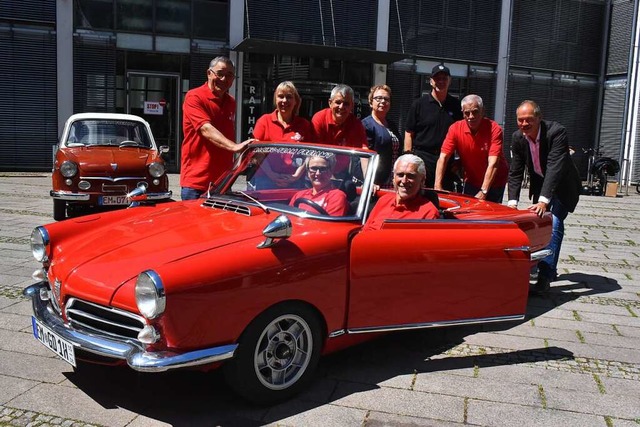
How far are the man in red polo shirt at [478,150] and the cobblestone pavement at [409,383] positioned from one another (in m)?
1.34

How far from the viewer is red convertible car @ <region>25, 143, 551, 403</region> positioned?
3.14 metres

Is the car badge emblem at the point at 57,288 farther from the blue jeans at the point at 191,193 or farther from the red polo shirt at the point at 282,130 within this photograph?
the red polo shirt at the point at 282,130

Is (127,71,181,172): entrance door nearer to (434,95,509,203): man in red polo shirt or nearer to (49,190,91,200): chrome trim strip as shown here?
(49,190,91,200): chrome trim strip

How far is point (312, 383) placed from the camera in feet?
12.8

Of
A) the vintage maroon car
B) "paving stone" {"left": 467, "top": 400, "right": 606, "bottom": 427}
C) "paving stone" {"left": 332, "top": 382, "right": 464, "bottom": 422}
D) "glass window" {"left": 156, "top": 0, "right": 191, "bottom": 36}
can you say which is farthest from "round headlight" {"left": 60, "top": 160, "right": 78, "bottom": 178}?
"glass window" {"left": 156, "top": 0, "right": 191, "bottom": 36}

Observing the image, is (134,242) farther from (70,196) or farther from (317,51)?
(317,51)

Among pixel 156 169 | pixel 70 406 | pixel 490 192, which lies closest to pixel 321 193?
pixel 70 406

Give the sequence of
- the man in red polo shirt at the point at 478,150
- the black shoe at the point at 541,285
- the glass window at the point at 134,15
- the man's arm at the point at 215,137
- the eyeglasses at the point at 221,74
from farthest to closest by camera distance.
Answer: the glass window at the point at 134,15
the black shoe at the point at 541,285
the man in red polo shirt at the point at 478,150
the eyeglasses at the point at 221,74
the man's arm at the point at 215,137

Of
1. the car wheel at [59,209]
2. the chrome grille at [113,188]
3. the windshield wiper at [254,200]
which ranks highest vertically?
the windshield wiper at [254,200]

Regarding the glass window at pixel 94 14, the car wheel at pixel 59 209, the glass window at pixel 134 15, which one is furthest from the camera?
the glass window at pixel 134 15

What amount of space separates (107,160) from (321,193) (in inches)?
262

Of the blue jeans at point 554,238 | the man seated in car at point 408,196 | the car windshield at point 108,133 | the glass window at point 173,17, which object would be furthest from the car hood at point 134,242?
the glass window at point 173,17

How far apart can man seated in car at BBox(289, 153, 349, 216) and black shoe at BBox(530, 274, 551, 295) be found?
323 cm

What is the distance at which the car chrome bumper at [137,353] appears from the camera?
3020 mm
